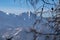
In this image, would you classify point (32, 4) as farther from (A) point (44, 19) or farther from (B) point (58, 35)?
(B) point (58, 35)

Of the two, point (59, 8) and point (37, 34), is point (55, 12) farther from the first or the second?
point (37, 34)

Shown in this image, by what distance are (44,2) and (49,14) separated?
0.74 feet

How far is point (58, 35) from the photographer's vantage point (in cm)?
281

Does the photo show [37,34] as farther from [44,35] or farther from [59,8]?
[59,8]

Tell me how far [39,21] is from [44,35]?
0.22 meters

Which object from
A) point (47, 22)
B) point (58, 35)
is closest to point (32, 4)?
point (47, 22)

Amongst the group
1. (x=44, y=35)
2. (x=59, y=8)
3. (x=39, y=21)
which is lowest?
(x=44, y=35)

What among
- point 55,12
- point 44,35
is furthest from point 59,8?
point 44,35

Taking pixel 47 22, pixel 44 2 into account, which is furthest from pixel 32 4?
pixel 47 22

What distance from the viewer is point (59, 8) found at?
109 inches

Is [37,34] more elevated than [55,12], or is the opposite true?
[55,12]

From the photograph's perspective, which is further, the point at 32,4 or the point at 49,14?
the point at 49,14

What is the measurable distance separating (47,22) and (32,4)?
1.23 ft

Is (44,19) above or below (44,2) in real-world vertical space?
below
